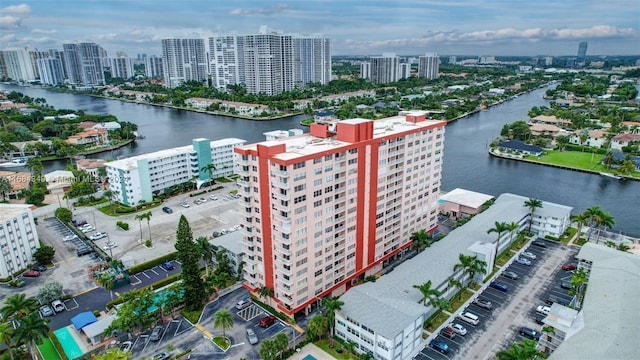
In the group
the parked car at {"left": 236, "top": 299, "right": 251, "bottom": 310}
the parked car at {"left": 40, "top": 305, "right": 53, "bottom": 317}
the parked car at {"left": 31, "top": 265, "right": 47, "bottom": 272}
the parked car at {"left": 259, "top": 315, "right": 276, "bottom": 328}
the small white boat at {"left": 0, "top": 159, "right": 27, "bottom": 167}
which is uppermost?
the small white boat at {"left": 0, "top": 159, "right": 27, "bottom": 167}

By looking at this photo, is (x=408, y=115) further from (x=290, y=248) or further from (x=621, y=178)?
(x=621, y=178)

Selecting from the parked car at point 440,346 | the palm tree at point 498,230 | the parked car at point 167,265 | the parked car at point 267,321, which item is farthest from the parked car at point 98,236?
the palm tree at point 498,230

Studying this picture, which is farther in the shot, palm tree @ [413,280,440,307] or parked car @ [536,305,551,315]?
parked car @ [536,305,551,315]

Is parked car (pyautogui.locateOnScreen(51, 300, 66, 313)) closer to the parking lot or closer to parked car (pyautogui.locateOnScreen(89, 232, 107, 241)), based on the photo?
parked car (pyautogui.locateOnScreen(89, 232, 107, 241))

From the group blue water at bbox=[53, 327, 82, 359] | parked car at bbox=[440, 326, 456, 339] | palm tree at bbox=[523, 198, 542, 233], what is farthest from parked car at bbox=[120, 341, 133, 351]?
palm tree at bbox=[523, 198, 542, 233]

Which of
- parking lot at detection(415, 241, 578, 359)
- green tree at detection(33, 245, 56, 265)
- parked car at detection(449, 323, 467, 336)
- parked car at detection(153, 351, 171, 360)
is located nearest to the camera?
parked car at detection(153, 351, 171, 360)

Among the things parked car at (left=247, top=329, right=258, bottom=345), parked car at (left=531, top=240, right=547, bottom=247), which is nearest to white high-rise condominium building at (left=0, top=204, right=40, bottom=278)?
parked car at (left=247, top=329, right=258, bottom=345)

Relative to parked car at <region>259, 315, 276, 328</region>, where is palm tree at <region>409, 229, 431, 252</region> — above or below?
above

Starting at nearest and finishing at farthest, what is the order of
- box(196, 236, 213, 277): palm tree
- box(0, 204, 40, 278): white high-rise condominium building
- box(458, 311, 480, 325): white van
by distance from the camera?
box(458, 311, 480, 325): white van < box(196, 236, 213, 277): palm tree < box(0, 204, 40, 278): white high-rise condominium building
